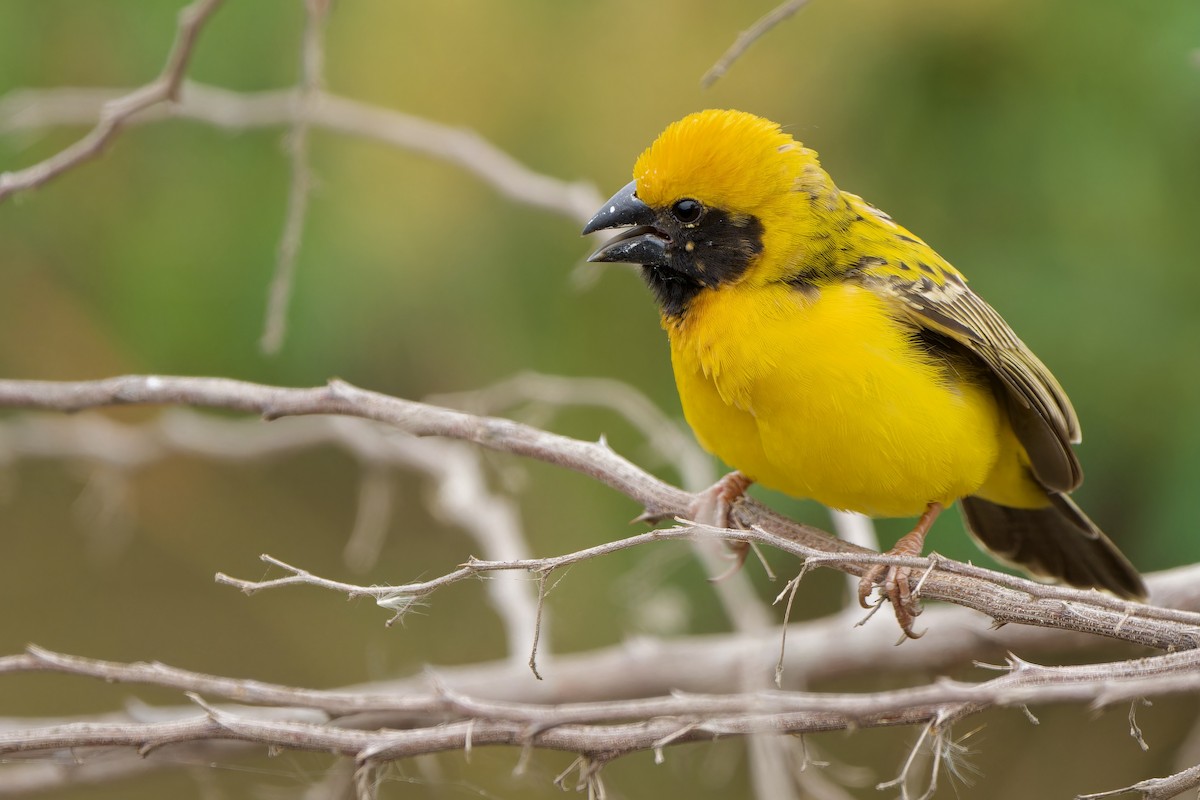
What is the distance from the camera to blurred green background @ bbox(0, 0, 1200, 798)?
3.71 m

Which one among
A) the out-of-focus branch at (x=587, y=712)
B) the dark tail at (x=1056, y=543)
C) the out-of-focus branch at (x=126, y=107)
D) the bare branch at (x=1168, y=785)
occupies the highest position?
the out-of-focus branch at (x=126, y=107)

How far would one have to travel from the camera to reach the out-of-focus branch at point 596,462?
1.82m

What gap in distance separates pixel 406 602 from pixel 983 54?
2956 millimetres

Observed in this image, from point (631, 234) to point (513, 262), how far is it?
1.60 metres

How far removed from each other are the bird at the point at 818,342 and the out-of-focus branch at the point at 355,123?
63cm

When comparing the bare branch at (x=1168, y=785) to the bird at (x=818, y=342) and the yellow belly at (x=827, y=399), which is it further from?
the yellow belly at (x=827, y=399)

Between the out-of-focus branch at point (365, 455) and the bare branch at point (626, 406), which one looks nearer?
the bare branch at point (626, 406)

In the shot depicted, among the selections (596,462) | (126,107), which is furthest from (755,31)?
(126,107)

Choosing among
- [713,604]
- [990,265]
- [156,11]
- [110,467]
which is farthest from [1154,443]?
[156,11]

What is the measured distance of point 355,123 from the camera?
3578 mm

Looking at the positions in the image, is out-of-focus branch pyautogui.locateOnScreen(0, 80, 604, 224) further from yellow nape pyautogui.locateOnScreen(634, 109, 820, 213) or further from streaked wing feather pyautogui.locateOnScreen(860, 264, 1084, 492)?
streaked wing feather pyautogui.locateOnScreen(860, 264, 1084, 492)

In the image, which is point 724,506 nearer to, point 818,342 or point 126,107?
point 818,342

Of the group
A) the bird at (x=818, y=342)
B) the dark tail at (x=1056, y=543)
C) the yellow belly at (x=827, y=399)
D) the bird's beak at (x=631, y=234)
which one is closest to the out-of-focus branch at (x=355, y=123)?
the bird's beak at (x=631, y=234)

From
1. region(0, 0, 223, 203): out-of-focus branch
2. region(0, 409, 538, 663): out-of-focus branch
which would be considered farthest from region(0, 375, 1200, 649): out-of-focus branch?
region(0, 409, 538, 663): out-of-focus branch
